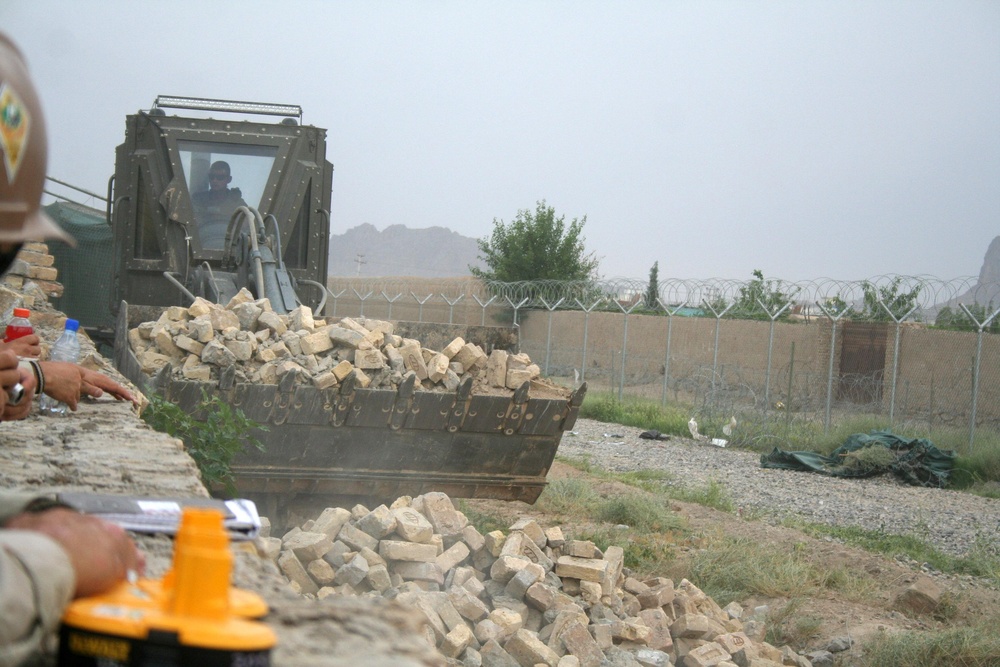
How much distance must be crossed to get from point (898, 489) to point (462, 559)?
7313mm

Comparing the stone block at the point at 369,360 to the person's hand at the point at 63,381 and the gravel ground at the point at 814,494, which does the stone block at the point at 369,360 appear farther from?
the gravel ground at the point at 814,494

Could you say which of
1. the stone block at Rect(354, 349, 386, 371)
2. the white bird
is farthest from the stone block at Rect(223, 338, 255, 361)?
the white bird

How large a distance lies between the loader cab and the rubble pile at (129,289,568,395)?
198 centimetres

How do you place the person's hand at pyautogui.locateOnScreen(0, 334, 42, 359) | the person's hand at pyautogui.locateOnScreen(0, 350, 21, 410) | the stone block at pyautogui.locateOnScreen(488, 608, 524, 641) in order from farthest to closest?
the stone block at pyautogui.locateOnScreen(488, 608, 524, 641) → the person's hand at pyautogui.locateOnScreen(0, 334, 42, 359) → the person's hand at pyautogui.locateOnScreen(0, 350, 21, 410)

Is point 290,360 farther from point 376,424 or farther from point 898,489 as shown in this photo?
point 898,489

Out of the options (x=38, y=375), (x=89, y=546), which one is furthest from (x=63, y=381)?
(x=89, y=546)

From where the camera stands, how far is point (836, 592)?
6.46 m

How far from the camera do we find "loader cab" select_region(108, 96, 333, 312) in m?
8.09

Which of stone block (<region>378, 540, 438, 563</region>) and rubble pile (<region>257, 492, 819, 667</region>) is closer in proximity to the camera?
rubble pile (<region>257, 492, 819, 667</region>)

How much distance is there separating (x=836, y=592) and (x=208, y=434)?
4.29m

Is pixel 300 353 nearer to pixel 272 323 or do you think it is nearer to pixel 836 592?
pixel 272 323

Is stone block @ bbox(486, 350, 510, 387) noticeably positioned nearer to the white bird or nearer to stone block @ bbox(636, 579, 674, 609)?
stone block @ bbox(636, 579, 674, 609)

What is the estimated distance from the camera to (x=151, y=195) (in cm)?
823

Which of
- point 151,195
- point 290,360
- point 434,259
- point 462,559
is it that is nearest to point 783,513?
point 462,559
